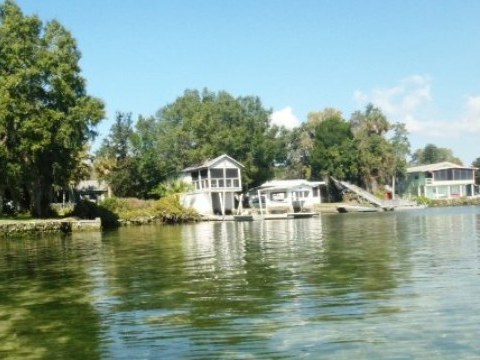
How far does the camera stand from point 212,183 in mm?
67062

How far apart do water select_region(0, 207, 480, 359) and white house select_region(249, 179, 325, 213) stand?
4578 cm

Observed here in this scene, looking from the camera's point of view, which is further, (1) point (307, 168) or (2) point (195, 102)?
(1) point (307, 168)

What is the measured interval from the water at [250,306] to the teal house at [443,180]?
7727cm

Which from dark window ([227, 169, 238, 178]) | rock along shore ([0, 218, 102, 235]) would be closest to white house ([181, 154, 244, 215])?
dark window ([227, 169, 238, 178])

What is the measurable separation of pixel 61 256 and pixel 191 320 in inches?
608

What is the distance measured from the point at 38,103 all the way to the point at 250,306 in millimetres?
40426

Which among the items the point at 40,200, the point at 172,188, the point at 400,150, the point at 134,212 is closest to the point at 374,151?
the point at 400,150

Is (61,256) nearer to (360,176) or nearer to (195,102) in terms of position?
(195,102)

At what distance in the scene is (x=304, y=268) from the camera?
16.9 meters

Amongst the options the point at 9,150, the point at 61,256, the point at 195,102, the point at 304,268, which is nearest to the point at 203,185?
the point at 195,102

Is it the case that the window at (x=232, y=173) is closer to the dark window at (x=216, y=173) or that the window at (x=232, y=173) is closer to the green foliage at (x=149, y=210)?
the dark window at (x=216, y=173)

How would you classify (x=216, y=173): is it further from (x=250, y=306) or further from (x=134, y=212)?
(x=250, y=306)

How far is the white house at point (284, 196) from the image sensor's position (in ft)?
221

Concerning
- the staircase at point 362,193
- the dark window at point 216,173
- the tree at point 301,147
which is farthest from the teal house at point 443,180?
the dark window at point 216,173
